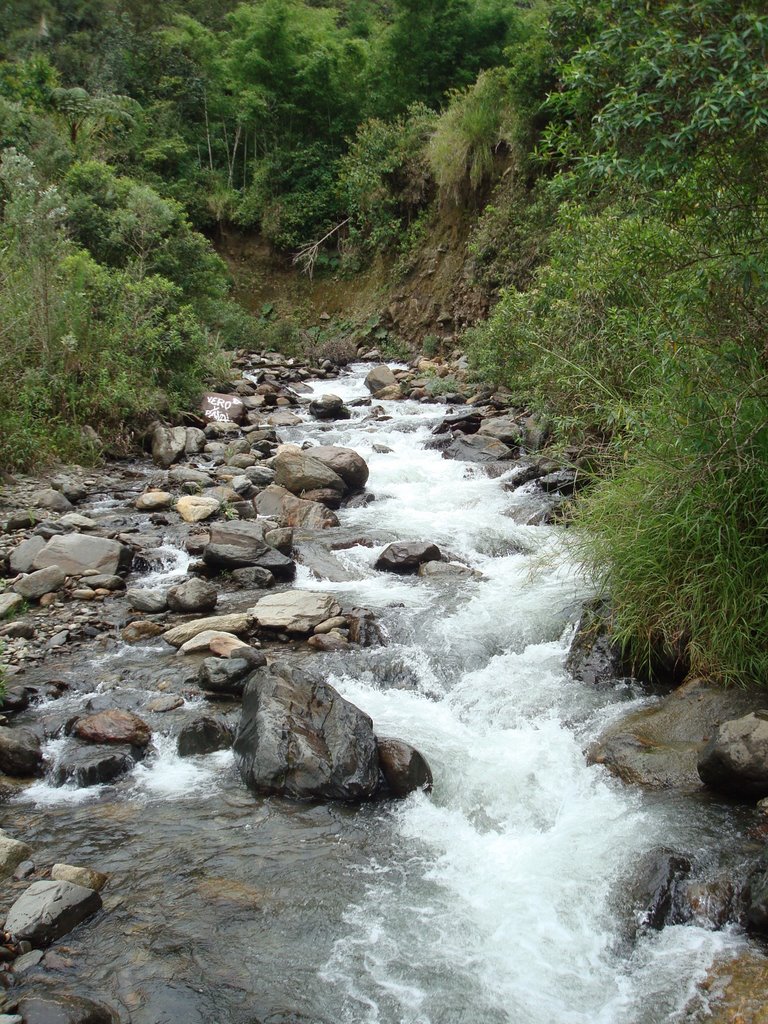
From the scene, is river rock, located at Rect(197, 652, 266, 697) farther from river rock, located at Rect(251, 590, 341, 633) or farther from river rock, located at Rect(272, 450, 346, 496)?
river rock, located at Rect(272, 450, 346, 496)

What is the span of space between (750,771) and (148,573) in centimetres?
587

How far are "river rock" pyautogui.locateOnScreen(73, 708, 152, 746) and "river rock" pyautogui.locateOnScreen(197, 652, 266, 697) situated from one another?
1.94ft

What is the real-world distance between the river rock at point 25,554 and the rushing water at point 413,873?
2.15 metres

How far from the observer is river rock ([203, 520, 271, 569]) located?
7996 mm

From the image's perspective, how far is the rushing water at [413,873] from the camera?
332 cm

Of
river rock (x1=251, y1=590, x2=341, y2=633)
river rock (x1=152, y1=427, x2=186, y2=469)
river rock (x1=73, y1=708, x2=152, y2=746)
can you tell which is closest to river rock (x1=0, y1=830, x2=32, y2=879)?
river rock (x1=73, y1=708, x2=152, y2=746)

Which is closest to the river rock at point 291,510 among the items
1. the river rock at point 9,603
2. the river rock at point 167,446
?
the river rock at point 167,446

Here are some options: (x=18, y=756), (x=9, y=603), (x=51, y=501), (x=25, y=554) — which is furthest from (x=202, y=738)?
(x=51, y=501)

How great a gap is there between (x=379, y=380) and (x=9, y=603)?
437 inches

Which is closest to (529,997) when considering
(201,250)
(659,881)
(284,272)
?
(659,881)

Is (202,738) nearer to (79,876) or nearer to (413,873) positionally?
(79,876)

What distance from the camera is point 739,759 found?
4.24m

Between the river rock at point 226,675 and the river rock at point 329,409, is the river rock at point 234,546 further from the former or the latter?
the river rock at point 329,409

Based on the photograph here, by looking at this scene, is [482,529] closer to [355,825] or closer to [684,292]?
[684,292]
